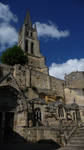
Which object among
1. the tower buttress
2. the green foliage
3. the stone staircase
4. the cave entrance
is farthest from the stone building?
the tower buttress

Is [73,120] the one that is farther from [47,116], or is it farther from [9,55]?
[9,55]

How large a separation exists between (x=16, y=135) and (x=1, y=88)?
14.7 feet

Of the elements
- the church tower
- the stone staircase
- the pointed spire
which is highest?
the pointed spire

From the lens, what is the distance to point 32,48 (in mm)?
44094

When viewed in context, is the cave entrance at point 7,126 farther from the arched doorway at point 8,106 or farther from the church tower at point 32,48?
the church tower at point 32,48

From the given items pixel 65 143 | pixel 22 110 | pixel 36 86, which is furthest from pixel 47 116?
pixel 36 86

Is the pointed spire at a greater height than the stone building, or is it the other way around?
the pointed spire

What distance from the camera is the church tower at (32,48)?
38.3 metres

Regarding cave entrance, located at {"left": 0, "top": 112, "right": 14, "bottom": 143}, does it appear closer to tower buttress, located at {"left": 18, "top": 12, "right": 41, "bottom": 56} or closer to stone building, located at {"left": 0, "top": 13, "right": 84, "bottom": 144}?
stone building, located at {"left": 0, "top": 13, "right": 84, "bottom": 144}

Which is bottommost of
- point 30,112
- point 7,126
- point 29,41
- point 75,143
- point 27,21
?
point 75,143

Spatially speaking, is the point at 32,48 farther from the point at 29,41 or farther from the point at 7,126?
the point at 7,126

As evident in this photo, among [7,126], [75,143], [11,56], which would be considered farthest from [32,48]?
[75,143]

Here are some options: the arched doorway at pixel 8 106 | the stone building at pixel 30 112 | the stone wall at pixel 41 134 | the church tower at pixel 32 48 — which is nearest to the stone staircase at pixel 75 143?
the stone building at pixel 30 112

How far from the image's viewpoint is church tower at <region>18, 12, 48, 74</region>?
38.3 metres
